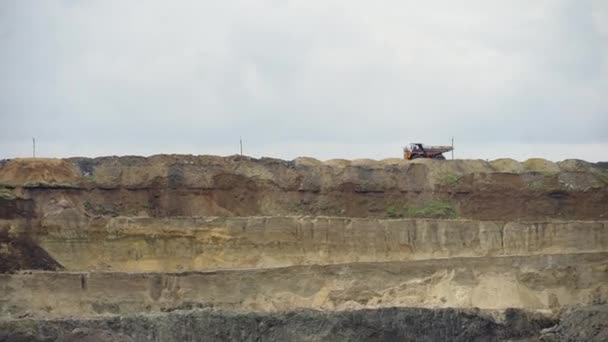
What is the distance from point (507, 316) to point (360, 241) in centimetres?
457

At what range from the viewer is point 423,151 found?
33.4m

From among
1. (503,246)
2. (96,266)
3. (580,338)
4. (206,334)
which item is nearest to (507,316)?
(580,338)

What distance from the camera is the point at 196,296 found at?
80.5 feet

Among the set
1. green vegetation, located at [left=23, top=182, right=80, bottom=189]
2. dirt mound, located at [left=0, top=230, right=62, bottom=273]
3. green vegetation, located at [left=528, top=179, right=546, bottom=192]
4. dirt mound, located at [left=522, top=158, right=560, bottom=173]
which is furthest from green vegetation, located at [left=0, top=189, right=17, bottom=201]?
dirt mound, located at [left=522, top=158, right=560, bottom=173]

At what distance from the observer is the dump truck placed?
109 feet

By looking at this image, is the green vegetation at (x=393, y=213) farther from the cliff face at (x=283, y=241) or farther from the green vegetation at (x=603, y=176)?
the green vegetation at (x=603, y=176)

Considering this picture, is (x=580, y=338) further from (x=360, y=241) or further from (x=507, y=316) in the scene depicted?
(x=360, y=241)

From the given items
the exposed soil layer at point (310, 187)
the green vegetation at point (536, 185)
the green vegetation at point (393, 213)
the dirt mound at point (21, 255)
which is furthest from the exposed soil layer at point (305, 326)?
the green vegetation at point (536, 185)

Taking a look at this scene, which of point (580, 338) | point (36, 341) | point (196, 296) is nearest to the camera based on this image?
point (36, 341)

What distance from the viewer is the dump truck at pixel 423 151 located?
109 feet

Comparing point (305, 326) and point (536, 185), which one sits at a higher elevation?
point (536, 185)

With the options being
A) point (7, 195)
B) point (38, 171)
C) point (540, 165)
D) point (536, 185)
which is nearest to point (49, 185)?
point (38, 171)

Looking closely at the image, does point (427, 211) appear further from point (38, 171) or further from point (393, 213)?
point (38, 171)

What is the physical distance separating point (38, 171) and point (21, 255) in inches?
99.7
